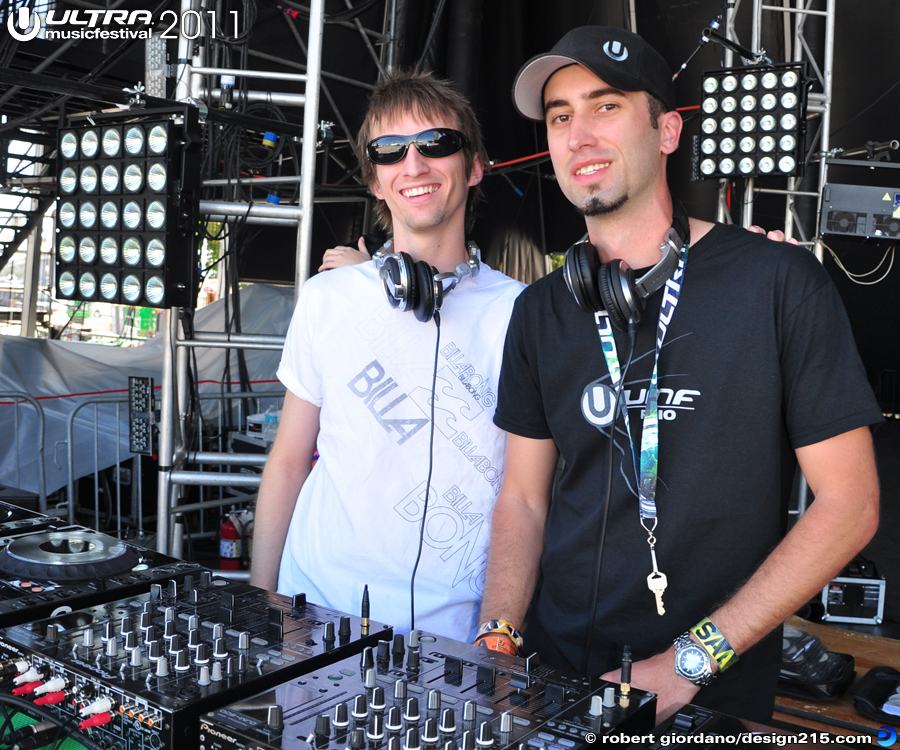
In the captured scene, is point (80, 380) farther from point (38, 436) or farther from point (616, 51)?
point (616, 51)

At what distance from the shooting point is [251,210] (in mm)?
3018

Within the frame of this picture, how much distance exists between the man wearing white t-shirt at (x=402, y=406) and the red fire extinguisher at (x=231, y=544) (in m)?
2.95

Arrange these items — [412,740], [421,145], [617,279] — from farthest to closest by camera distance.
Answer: [421,145]
[617,279]
[412,740]

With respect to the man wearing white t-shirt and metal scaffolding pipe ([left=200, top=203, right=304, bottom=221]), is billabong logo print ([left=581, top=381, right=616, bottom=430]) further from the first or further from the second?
metal scaffolding pipe ([left=200, top=203, right=304, bottom=221])

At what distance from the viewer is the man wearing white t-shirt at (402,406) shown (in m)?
1.78

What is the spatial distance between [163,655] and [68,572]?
1.47ft

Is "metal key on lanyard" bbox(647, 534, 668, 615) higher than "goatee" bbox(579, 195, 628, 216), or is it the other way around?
"goatee" bbox(579, 195, 628, 216)

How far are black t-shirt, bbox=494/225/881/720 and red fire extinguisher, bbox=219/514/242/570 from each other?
3544mm

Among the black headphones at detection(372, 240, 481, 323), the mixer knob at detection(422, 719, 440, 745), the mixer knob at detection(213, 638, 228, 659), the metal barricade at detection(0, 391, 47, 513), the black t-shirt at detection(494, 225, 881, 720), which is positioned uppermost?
the black headphones at detection(372, 240, 481, 323)

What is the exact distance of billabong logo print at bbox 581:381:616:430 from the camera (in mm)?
1532

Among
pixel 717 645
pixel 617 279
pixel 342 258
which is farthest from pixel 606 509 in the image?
pixel 342 258

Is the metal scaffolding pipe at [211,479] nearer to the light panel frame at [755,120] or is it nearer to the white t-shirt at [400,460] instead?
the white t-shirt at [400,460]

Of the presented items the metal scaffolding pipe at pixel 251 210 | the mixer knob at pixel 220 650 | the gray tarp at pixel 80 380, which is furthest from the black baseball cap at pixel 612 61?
the gray tarp at pixel 80 380

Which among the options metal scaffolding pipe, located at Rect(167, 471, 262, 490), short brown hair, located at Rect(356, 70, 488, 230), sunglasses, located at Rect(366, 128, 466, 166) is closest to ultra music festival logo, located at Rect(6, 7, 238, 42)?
metal scaffolding pipe, located at Rect(167, 471, 262, 490)
